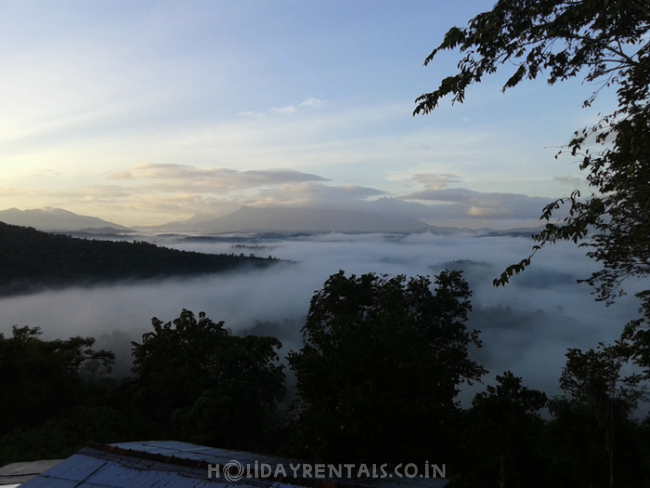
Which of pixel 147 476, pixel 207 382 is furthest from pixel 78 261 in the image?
pixel 147 476

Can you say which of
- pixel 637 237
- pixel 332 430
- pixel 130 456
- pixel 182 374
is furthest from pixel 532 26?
pixel 182 374

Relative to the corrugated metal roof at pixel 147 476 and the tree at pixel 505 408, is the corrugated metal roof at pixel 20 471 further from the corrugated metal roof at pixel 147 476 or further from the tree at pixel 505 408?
the tree at pixel 505 408

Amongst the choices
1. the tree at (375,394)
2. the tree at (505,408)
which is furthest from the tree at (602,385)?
the tree at (375,394)

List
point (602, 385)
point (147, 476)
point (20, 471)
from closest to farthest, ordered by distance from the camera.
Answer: point (147, 476) → point (20, 471) → point (602, 385)

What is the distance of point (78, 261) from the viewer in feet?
196

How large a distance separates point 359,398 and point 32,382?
18.6 m

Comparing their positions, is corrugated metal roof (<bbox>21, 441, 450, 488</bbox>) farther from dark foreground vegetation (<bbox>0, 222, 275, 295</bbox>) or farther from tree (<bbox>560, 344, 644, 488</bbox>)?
dark foreground vegetation (<bbox>0, 222, 275, 295</bbox>)

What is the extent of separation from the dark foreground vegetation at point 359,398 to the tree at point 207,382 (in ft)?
0.22

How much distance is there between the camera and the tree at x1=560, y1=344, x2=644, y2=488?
15398 millimetres

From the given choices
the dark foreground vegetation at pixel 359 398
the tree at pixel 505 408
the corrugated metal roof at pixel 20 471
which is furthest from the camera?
the tree at pixel 505 408

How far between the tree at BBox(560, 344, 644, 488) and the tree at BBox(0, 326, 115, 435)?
70.1ft

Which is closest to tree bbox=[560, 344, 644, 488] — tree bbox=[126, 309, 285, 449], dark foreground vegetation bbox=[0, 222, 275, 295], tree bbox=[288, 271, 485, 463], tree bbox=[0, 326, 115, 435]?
tree bbox=[288, 271, 485, 463]

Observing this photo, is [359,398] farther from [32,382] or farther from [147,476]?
[32,382]

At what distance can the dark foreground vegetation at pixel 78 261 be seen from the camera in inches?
2100
